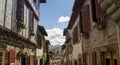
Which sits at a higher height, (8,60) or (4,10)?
(4,10)

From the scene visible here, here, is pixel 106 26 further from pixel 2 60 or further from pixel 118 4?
pixel 2 60

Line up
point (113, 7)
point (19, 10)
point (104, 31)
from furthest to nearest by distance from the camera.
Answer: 1. point (19, 10)
2. point (104, 31)
3. point (113, 7)

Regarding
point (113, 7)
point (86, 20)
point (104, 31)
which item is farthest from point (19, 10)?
point (113, 7)

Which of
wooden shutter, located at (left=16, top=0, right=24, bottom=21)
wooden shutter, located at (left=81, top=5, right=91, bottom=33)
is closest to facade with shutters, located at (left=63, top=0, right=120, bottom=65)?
wooden shutter, located at (left=81, top=5, right=91, bottom=33)

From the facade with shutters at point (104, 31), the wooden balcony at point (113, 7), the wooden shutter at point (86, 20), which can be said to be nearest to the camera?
the wooden balcony at point (113, 7)

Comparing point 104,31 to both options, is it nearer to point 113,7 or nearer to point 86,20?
point 113,7

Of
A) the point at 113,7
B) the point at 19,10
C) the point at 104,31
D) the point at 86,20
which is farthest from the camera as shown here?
the point at 86,20

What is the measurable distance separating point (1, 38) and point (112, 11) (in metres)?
4.57

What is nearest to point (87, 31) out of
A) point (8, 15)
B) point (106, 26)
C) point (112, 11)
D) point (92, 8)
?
point (92, 8)

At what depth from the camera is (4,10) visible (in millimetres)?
8438

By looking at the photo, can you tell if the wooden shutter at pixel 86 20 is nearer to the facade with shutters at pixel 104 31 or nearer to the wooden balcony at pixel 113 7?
the facade with shutters at pixel 104 31

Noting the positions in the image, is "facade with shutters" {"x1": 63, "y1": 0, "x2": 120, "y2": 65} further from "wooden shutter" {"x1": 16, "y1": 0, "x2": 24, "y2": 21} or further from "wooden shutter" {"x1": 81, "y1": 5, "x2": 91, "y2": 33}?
"wooden shutter" {"x1": 16, "y1": 0, "x2": 24, "y2": 21}

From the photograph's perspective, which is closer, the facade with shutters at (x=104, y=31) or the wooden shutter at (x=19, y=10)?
the facade with shutters at (x=104, y=31)

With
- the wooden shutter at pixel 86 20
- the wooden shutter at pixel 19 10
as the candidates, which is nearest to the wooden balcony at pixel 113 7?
the wooden shutter at pixel 86 20
